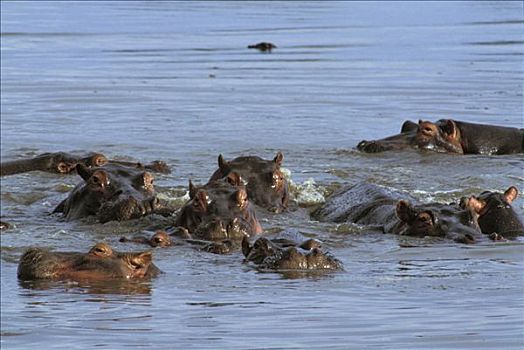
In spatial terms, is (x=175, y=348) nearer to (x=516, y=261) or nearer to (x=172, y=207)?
(x=516, y=261)

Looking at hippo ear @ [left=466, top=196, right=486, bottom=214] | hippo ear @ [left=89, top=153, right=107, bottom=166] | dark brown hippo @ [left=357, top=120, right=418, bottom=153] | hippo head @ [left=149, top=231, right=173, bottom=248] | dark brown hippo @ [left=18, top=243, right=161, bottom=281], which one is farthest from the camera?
dark brown hippo @ [left=357, top=120, right=418, bottom=153]

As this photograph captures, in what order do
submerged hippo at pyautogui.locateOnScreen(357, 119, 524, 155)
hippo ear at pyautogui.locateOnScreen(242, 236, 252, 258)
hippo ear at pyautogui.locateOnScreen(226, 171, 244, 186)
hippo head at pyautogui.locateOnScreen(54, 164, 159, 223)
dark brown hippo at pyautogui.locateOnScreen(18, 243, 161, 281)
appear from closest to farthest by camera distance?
dark brown hippo at pyautogui.locateOnScreen(18, 243, 161, 281)
hippo ear at pyautogui.locateOnScreen(242, 236, 252, 258)
hippo head at pyautogui.locateOnScreen(54, 164, 159, 223)
hippo ear at pyautogui.locateOnScreen(226, 171, 244, 186)
submerged hippo at pyautogui.locateOnScreen(357, 119, 524, 155)

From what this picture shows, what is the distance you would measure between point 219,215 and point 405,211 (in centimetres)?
123

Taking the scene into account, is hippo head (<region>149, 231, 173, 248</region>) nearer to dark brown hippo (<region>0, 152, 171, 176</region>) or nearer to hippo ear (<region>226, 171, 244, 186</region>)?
hippo ear (<region>226, 171, 244, 186</region>)

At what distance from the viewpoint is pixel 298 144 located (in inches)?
593

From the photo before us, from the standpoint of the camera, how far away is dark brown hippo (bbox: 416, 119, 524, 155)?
14.3 metres

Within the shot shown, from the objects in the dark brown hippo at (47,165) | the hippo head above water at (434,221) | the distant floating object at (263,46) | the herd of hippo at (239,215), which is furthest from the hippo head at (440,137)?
the distant floating object at (263,46)

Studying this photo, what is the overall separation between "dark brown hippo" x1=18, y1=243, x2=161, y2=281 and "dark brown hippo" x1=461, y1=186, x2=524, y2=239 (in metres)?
2.64

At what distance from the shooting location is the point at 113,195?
1034 centimetres

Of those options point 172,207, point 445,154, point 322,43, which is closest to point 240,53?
point 322,43

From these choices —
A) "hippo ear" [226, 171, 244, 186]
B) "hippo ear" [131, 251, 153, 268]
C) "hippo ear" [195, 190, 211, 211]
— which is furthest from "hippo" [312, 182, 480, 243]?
"hippo ear" [131, 251, 153, 268]

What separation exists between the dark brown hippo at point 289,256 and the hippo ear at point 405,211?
1321 mm

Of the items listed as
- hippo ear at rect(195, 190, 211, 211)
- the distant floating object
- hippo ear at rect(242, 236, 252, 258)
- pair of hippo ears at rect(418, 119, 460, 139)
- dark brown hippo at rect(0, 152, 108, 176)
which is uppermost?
the distant floating object

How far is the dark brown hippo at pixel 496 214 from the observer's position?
9586 millimetres
